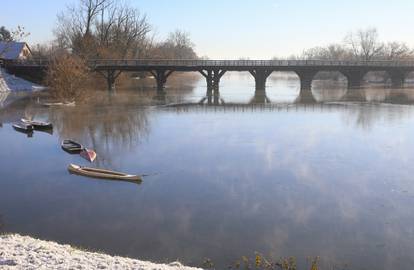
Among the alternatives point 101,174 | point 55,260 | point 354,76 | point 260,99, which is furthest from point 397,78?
point 55,260

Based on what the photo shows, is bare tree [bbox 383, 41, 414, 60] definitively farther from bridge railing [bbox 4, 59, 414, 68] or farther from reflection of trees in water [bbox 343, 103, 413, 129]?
reflection of trees in water [bbox 343, 103, 413, 129]

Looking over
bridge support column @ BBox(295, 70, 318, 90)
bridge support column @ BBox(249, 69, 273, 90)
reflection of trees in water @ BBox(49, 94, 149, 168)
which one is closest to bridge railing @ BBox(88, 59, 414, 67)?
bridge support column @ BBox(249, 69, 273, 90)

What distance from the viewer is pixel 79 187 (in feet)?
55.7

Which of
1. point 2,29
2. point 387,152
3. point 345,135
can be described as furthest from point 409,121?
point 2,29

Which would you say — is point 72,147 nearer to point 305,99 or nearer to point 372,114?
point 372,114

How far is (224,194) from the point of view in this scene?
52.3 feet

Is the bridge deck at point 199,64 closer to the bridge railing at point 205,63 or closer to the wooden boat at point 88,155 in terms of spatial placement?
the bridge railing at point 205,63

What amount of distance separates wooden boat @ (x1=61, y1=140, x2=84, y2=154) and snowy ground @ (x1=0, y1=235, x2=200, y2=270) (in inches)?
510

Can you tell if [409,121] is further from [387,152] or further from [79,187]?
[79,187]

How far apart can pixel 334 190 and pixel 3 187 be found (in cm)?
1174

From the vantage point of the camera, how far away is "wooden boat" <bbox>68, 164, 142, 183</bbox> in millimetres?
17623

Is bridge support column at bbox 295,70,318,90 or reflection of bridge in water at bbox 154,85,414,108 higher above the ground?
bridge support column at bbox 295,70,318,90

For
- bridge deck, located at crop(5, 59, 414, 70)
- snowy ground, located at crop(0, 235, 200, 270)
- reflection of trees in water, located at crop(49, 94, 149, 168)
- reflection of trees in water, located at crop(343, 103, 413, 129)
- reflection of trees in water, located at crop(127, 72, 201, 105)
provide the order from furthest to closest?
1. bridge deck, located at crop(5, 59, 414, 70)
2. reflection of trees in water, located at crop(127, 72, 201, 105)
3. reflection of trees in water, located at crop(343, 103, 413, 129)
4. reflection of trees in water, located at crop(49, 94, 149, 168)
5. snowy ground, located at crop(0, 235, 200, 270)

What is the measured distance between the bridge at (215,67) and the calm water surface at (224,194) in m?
40.2
